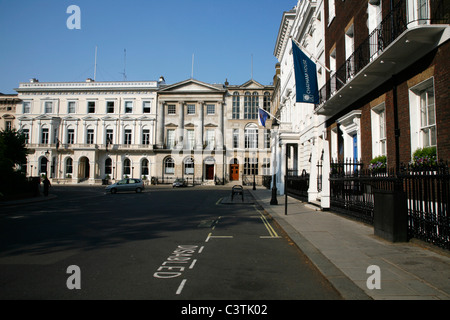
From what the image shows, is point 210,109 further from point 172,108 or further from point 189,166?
point 189,166

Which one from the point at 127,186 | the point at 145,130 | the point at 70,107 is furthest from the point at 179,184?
the point at 70,107

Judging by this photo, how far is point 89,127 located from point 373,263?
53995mm

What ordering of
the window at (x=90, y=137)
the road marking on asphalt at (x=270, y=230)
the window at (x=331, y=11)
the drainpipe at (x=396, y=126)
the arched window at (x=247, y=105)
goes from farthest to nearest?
1. the window at (x=90, y=137)
2. the arched window at (x=247, y=105)
3. the window at (x=331, y=11)
4. the drainpipe at (x=396, y=126)
5. the road marking on asphalt at (x=270, y=230)

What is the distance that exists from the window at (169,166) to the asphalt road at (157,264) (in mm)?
41107

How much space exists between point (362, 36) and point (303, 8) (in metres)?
11.7

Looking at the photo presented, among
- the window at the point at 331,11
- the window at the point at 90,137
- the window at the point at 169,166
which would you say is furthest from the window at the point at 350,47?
the window at the point at 90,137

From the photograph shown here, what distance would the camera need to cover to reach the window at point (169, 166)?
51.2m

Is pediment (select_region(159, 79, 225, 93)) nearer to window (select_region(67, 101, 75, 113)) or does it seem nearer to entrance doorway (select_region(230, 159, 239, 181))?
entrance doorway (select_region(230, 159, 239, 181))

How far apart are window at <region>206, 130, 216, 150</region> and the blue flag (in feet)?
118

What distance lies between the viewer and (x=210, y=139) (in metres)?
51.7

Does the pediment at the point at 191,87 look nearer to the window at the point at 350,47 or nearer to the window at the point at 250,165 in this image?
the window at the point at 250,165

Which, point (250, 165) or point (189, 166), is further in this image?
point (250, 165)

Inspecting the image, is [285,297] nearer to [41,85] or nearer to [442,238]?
[442,238]

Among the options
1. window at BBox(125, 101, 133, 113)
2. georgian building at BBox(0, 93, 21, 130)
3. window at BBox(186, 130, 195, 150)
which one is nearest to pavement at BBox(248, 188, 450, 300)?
window at BBox(186, 130, 195, 150)
